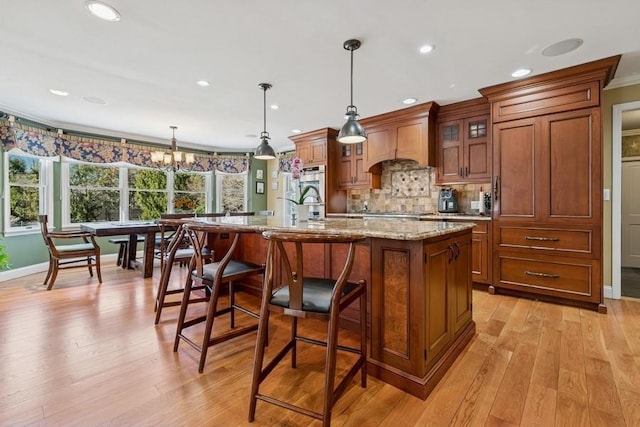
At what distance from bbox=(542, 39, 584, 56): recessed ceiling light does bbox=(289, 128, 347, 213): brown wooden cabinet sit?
3187 mm

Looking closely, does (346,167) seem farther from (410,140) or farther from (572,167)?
(572,167)

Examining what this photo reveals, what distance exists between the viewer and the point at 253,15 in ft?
6.98

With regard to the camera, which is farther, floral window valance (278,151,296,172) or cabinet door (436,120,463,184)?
floral window valance (278,151,296,172)

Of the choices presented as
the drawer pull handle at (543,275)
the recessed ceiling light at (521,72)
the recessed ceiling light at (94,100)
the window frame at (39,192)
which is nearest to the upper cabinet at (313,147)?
the recessed ceiling light at (521,72)

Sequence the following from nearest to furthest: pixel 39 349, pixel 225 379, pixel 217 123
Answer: pixel 225 379
pixel 39 349
pixel 217 123

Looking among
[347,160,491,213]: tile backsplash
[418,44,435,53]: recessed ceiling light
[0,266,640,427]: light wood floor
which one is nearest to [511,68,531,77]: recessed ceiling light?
[418,44,435,53]: recessed ceiling light

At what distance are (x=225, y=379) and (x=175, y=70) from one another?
2.82 meters

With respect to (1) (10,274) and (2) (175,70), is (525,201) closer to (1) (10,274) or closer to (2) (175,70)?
(2) (175,70)

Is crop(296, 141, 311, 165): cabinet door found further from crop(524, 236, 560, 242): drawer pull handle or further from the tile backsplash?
crop(524, 236, 560, 242): drawer pull handle

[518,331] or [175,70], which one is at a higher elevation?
[175,70]

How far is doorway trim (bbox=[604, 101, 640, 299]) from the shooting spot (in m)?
3.15

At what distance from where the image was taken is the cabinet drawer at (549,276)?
2893 millimetres

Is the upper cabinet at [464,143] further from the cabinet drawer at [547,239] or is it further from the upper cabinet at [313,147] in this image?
the upper cabinet at [313,147]

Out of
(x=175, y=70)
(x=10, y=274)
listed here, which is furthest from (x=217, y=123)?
(x=10, y=274)
